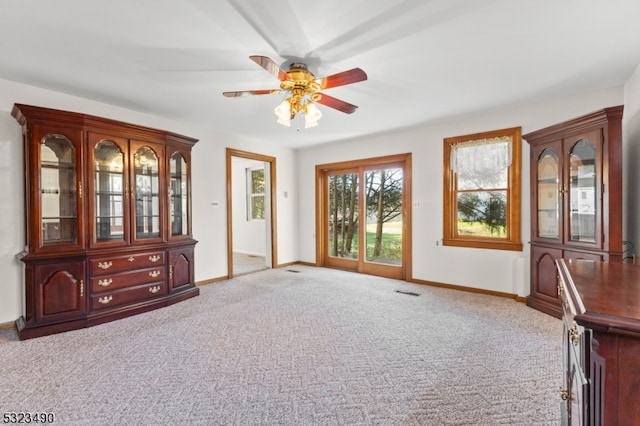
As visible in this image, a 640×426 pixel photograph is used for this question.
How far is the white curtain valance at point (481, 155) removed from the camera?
4.01 metres

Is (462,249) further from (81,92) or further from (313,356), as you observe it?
(81,92)

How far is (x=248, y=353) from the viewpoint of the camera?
8.18ft

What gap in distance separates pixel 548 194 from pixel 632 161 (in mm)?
752

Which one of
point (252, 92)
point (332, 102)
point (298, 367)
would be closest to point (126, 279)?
point (298, 367)

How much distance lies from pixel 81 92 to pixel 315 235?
425 centimetres

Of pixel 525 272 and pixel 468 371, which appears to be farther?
pixel 525 272

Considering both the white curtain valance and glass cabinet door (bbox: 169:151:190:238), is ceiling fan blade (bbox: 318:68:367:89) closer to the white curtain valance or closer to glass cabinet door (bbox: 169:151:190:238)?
glass cabinet door (bbox: 169:151:190:238)

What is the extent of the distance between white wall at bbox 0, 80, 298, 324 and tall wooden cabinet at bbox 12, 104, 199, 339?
24 centimetres

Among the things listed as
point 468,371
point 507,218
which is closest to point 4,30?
point 468,371

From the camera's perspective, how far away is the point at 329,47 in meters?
2.33

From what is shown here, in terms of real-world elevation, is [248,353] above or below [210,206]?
below

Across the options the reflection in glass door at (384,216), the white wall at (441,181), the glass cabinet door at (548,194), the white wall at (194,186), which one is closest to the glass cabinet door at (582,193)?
the glass cabinet door at (548,194)

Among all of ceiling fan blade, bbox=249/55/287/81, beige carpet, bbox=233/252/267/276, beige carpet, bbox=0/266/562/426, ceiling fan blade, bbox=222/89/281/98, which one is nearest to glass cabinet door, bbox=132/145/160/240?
beige carpet, bbox=0/266/562/426

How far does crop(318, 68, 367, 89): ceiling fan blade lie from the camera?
6.92 feet
